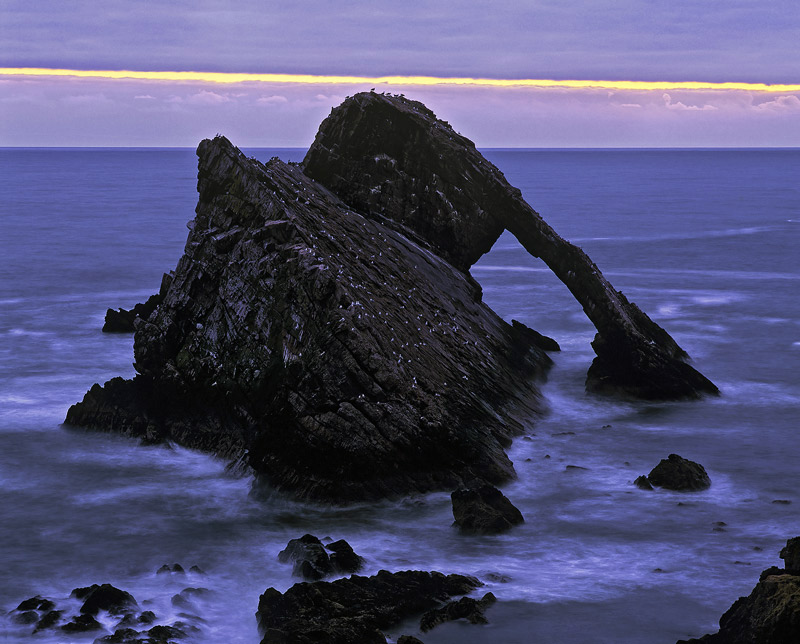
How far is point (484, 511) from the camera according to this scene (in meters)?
25.8

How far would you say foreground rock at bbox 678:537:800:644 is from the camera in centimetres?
1653

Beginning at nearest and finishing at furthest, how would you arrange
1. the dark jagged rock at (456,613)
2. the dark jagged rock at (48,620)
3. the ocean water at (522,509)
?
the dark jagged rock at (48,620) < the dark jagged rock at (456,613) < the ocean water at (522,509)

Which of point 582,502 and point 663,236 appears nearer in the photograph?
point 582,502

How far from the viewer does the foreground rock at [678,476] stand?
93.4 ft

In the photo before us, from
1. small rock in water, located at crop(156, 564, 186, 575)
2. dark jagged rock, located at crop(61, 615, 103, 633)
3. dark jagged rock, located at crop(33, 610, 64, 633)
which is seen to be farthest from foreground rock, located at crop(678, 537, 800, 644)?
dark jagged rock, located at crop(33, 610, 64, 633)

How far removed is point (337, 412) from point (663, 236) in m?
80.3

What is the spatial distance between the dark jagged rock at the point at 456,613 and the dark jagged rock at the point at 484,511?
4262 mm

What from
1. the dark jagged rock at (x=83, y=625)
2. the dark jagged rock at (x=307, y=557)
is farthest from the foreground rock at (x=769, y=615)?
the dark jagged rock at (x=83, y=625)

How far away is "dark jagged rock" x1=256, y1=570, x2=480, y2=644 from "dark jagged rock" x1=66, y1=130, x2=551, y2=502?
5903mm

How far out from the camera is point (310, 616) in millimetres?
20109

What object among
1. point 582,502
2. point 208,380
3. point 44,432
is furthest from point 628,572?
point 44,432

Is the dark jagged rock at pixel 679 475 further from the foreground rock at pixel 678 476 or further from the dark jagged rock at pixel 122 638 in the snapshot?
the dark jagged rock at pixel 122 638

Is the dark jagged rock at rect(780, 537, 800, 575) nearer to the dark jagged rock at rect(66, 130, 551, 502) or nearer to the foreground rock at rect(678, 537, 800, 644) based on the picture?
the foreground rock at rect(678, 537, 800, 644)

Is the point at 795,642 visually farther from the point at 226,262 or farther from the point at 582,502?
the point at 226,262
